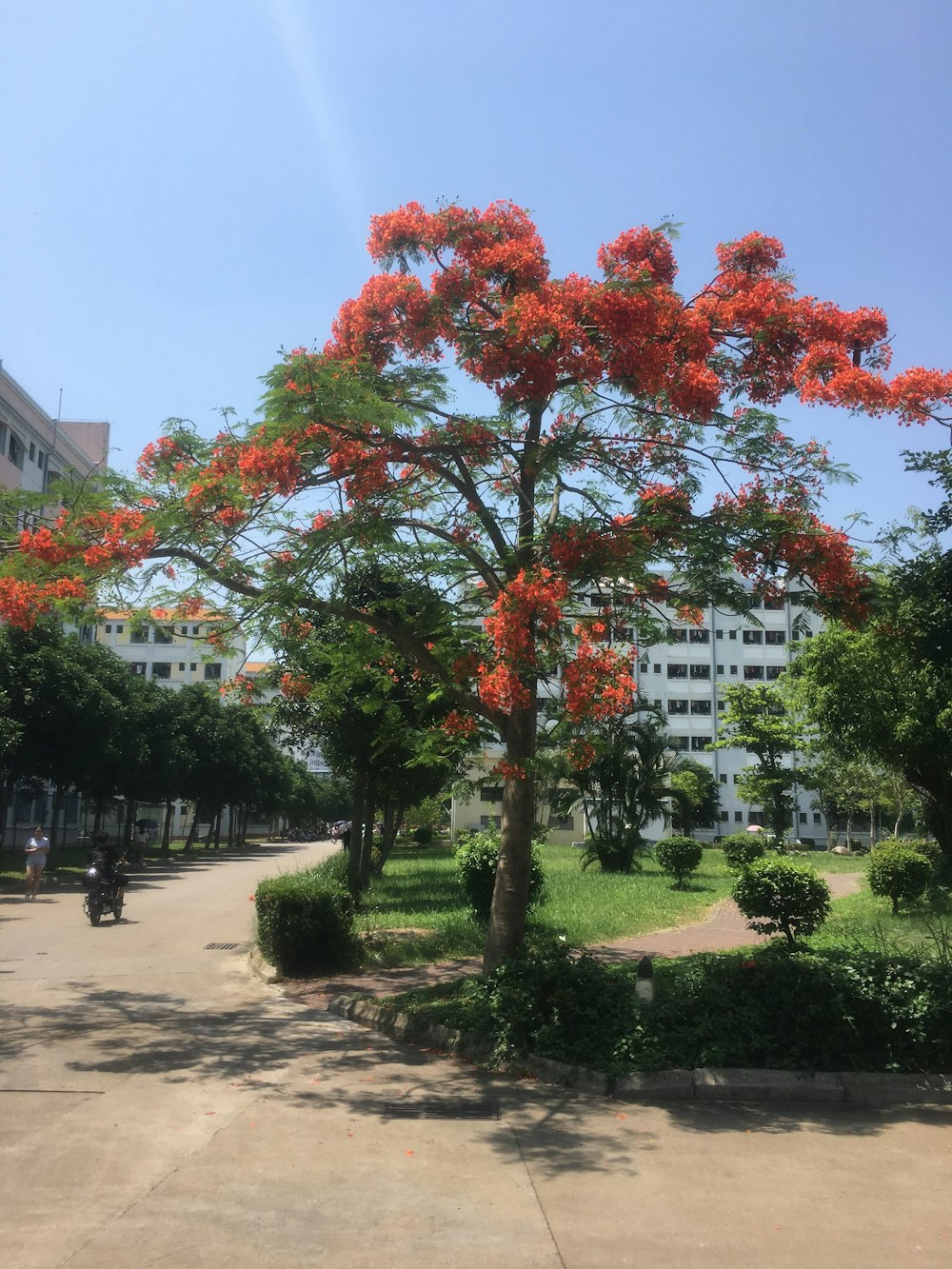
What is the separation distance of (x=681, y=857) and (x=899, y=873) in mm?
6997

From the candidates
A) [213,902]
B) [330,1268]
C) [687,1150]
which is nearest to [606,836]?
[213,902]

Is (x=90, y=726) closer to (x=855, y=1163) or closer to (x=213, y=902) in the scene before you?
(x=213, y=902)

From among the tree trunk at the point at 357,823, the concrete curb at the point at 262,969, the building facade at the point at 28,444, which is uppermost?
the building facade at the point at 28,444

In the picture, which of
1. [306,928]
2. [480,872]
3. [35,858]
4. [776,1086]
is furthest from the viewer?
[35,858]

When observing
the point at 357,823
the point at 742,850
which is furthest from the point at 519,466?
the point at 742,850

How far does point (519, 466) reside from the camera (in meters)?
9.73

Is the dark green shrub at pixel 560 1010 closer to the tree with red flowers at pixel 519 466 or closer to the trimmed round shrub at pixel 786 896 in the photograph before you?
the tree with red flowers at pixel 519 466

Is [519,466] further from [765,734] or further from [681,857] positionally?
[765,734]

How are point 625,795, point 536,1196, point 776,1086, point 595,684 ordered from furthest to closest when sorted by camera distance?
point 625,795
point 595,684
point 776,1086
point 536,1196

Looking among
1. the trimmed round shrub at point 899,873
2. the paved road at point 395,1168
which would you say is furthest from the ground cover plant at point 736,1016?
the trimmed round shrub at point 899,873

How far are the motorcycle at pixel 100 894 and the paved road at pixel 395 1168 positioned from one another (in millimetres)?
9215

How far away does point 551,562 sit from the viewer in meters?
8.58

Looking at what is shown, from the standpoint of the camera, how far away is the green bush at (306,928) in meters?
12.1

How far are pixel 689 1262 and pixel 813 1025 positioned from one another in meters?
3.51
